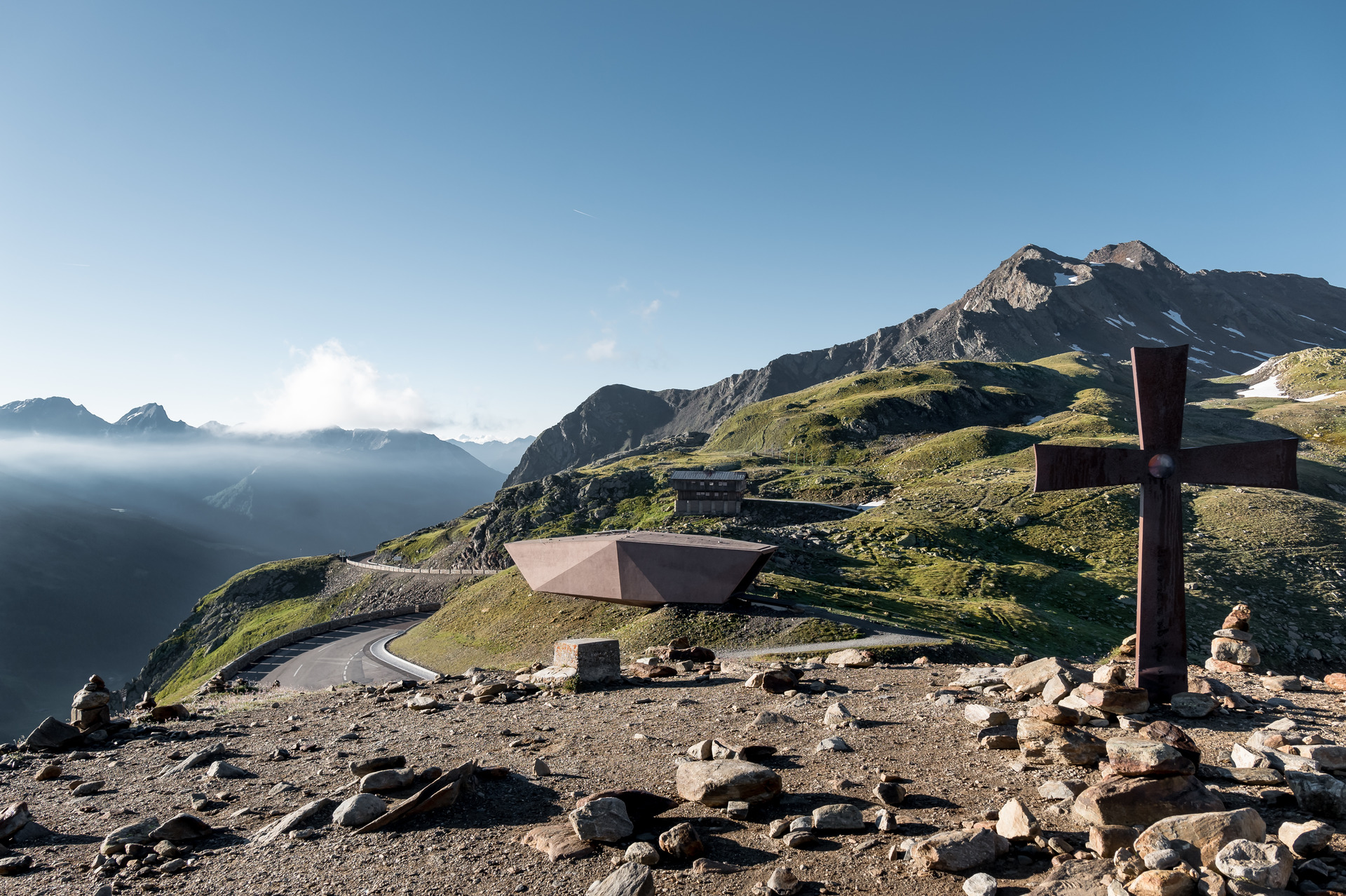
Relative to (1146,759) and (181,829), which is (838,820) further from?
(181,829)

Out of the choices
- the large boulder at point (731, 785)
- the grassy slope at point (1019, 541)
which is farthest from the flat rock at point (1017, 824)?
the grassy slope at point (1019, 541)

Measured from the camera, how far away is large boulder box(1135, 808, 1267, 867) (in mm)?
6582

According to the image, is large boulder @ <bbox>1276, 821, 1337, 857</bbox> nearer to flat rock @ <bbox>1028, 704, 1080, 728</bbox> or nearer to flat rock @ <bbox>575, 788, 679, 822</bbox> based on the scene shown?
flat rock @ <bbox>1028, 704, 1080, 728</bbox>

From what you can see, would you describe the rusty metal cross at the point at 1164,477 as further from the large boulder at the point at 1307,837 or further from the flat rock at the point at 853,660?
the flat rock at the point at 853,660

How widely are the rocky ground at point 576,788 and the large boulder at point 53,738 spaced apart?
0.49 metres

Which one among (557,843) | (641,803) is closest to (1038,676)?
(641,803)

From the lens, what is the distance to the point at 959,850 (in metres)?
7.12

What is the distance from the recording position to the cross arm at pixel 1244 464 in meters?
12.8

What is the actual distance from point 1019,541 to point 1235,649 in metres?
49.6

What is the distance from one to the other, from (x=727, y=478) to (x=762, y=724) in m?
57.0

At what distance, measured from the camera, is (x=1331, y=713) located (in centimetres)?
1173

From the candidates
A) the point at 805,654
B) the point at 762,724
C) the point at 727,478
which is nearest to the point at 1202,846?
the point at 762,724

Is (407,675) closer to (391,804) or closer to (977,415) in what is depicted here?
(391,804)

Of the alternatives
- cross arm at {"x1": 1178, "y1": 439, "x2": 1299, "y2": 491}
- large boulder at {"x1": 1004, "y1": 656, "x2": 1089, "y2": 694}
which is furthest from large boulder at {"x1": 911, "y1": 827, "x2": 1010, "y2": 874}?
cross arm at {"x1": 1178, "y1": 439, "x2": 1299, "y2": 491}
